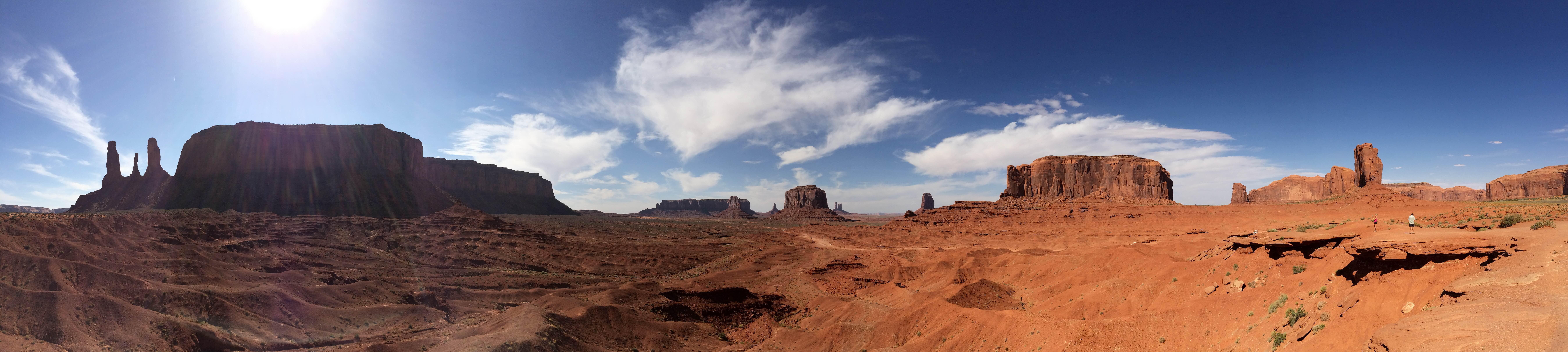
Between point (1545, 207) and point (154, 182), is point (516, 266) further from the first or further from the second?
point (154, 182)

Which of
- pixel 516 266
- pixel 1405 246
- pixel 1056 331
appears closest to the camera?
pixel 1405 246

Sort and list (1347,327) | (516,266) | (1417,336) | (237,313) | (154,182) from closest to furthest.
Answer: (1417,336) → (1347,327) → (237,313) → (516,266) → (154,182)

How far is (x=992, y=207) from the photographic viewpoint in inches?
3686

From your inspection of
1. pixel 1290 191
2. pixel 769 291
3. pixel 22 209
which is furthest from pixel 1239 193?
pixel 22 209

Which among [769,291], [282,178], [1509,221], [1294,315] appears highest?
[282,178]

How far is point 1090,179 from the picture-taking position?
103000 mm

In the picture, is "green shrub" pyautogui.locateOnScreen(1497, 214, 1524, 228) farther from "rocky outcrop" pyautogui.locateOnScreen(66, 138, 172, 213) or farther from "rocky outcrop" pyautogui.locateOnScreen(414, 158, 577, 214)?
"rocky outcrop" pyautogui.locateOnScreen(414, 158, 577, 214)

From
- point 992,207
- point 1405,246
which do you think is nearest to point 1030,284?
point 1405,246

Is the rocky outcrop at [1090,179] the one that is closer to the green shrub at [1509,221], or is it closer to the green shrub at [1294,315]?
the green shrub at [1509,221]

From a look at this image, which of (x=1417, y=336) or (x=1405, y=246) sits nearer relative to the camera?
(x=1417, y=336)

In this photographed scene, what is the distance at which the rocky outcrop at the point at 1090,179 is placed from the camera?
97.9 metres

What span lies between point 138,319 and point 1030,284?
38.7 metres

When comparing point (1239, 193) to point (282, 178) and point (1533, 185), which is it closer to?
point (1533, 185)

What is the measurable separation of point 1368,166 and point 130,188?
172135 mm
